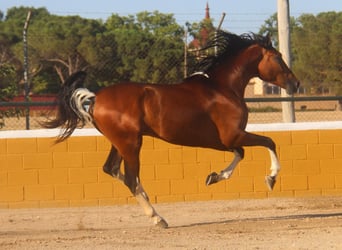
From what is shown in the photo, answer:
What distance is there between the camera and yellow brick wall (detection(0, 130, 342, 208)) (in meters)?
11.0

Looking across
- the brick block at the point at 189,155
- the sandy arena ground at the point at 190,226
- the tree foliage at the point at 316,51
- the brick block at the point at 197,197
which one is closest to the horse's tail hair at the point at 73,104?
the sandy arena ground at the point at 190,226

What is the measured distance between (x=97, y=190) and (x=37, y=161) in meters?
0.91

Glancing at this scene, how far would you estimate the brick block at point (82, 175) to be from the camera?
1109 cm

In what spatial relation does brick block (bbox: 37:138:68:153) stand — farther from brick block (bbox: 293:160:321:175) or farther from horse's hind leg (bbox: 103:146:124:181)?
brick block (bbox: 293:160:321:175)

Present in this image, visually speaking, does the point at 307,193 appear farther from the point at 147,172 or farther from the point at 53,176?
the point at 53,176

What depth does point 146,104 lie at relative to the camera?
8.96 meters

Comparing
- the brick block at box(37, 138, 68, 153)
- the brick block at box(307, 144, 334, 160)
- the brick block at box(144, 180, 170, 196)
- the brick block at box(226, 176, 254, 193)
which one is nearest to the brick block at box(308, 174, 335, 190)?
the brick block at box(307, 144, 334, 160)

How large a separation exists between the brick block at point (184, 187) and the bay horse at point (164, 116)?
206 cm

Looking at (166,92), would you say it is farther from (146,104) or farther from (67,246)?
(67,246)

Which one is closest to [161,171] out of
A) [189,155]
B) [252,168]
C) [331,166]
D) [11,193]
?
[189,155]

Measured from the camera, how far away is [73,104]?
30.1 ft

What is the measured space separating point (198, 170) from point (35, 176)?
2250 mm

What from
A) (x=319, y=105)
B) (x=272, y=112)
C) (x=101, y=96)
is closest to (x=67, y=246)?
(x=101, y=96)

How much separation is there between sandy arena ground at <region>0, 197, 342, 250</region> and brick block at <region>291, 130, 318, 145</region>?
0.83m
